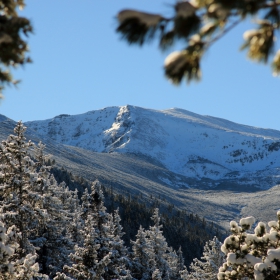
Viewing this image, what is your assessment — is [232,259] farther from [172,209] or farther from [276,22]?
[172,209]

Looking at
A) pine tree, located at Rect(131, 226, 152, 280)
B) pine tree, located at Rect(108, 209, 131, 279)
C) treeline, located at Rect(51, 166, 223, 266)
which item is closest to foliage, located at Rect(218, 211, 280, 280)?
pine tree, located at Rect(108, 209, 131, 279)

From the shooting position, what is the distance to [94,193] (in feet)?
82.7

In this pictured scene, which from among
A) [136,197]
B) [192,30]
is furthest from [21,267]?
[136,197]

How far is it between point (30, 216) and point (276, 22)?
1547 cm

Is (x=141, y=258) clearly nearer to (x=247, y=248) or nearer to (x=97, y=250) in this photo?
(x=97, y=250)

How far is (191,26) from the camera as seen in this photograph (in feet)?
12.2

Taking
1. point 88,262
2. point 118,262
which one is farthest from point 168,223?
point 88,262

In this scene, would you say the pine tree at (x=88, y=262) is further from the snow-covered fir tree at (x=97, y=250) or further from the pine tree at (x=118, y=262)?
the pine tree at (x=118, y=262)

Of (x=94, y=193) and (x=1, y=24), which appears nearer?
(x=1, y=24)

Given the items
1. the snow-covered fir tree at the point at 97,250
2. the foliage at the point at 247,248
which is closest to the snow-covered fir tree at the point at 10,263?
the snow-covered fir tree at the point at 97,250

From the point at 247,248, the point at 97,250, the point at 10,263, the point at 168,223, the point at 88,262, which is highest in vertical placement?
the point at 247,248

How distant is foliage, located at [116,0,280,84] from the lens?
3.60 m

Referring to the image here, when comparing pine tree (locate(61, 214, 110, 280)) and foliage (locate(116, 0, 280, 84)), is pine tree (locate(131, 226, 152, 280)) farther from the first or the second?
foliage (locate(116, 0, 280, 84))

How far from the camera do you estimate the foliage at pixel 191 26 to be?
11.8 feet
